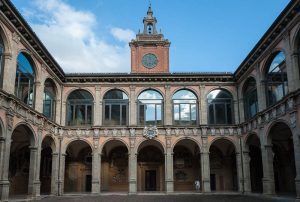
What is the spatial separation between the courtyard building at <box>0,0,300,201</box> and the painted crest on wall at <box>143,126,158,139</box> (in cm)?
8

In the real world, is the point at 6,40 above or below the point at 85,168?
above

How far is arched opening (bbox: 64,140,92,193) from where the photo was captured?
27922 millimetres

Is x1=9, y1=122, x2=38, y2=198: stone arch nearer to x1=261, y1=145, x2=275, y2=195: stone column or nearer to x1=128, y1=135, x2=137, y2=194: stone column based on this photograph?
x1=128, y1=135, x2=137, y2=194: stone column

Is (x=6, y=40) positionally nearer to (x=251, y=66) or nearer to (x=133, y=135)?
(x=133, y=135)

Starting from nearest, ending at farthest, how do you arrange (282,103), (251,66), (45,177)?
1. (282,103)
2. (251,66)
3. (45,177)

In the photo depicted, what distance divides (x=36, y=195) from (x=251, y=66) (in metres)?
16.4

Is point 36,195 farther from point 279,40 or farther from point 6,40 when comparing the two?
point 279,40

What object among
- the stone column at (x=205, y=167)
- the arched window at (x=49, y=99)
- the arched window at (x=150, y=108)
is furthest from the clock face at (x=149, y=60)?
the arched window at (x=49, y=99)

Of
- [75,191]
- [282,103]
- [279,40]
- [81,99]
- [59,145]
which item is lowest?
[75,191]

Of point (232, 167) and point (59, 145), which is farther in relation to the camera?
point (232, 167)

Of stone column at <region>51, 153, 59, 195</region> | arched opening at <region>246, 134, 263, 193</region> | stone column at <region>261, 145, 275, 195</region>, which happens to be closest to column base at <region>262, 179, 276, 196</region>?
stone column at <region>261, 145, 275, 195</region>

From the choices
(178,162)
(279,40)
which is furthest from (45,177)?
(279,40)

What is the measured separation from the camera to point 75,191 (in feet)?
90.6

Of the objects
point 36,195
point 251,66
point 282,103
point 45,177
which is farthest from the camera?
point 45,177
